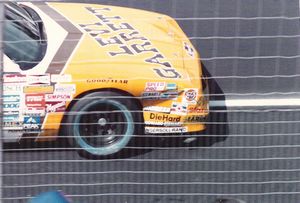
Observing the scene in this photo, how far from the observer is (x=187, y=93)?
214 inches

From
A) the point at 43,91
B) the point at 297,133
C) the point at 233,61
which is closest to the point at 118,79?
the point at 43,91

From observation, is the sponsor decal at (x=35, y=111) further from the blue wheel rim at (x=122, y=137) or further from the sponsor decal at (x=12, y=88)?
the blue wheel rim at (x=122, y=137)

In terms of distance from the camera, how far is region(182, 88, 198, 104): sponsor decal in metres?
5.27

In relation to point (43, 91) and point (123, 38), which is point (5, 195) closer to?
point (43, 91)

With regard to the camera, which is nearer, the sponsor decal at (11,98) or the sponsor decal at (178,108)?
the sponsor decal at (11,98)

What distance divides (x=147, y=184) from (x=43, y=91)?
1551mm

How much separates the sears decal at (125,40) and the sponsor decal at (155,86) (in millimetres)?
73

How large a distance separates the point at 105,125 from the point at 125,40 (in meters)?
1.65

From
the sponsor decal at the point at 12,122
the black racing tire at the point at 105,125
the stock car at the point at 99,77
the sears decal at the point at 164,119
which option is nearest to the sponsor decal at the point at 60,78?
the stock car at the point at 99,77

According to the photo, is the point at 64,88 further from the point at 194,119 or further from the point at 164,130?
the point at 194,119

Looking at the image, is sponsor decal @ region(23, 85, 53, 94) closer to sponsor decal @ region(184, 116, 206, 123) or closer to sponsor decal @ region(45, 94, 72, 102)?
sponsor decal @ region(45, 94, 72, 102)

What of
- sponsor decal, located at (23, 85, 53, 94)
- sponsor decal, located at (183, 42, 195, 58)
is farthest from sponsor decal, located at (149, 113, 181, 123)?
sponsor decal, located at (23, 85, 53, 94)

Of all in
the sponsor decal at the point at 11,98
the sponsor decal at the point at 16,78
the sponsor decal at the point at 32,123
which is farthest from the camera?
the sponsor decal at the point at 32,123

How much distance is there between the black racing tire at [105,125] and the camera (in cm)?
429
